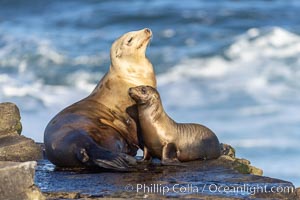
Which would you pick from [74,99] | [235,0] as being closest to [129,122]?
[74,99]

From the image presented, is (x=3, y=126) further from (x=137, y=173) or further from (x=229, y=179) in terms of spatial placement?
(x=229, y=179)

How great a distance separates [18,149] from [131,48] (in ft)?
5.26

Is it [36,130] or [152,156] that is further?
[36,130]

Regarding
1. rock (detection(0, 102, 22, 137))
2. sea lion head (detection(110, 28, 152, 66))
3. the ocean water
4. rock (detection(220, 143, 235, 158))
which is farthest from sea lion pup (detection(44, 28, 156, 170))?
the ocean water

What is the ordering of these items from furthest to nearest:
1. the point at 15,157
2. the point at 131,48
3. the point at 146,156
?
the point at 131,48 < the point at 15,157 < the point at 146,156

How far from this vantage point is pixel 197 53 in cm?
2562

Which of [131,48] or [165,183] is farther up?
[131,48]

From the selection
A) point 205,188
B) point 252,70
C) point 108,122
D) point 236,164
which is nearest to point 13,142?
point 108,122

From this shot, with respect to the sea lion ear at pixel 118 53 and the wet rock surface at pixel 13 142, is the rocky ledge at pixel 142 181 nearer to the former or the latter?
the wet rock surface at pixel 13 142

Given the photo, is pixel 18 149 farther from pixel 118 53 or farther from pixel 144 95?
pixel 118 53

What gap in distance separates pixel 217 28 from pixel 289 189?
2062 cm

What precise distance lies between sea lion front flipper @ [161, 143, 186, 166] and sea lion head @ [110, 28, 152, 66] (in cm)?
150

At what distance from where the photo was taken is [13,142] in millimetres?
9461

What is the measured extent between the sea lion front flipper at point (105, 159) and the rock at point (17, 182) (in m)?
1.73
